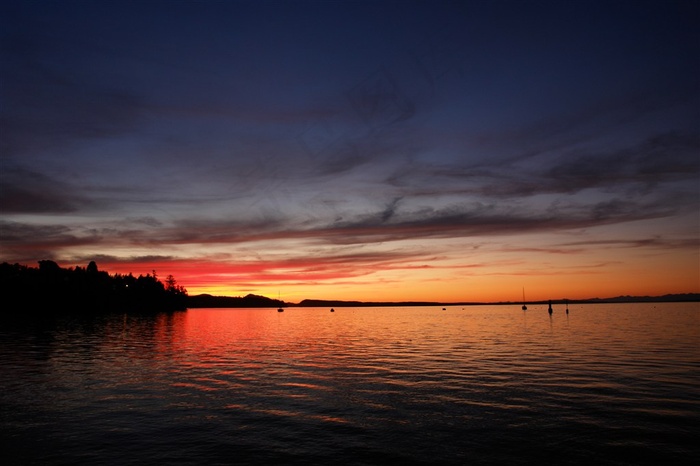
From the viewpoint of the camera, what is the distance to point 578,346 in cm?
A: 6038

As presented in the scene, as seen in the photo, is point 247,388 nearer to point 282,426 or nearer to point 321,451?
point 282,426

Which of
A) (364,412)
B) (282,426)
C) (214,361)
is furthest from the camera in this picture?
(214,361)

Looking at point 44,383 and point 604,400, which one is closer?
point 604,400

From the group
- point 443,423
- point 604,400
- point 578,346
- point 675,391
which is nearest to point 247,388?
point 443,423

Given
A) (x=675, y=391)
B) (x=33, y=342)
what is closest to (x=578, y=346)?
(x=675, y=391)

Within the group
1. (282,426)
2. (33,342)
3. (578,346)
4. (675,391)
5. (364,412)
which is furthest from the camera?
(33,342)

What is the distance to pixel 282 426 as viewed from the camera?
23000mm

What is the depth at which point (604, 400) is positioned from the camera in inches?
1105

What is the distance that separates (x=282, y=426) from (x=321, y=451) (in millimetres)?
4499

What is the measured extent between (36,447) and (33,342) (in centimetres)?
5605

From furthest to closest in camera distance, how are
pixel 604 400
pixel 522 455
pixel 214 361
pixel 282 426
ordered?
pixel 214 361 < pixel 604 400 < pixel 282 426 < pixel 522 455

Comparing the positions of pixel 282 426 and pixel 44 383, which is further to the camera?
pixel 44 383

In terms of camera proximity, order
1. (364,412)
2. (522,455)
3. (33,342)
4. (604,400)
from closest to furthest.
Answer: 1. (522,455)
2. (364,412)
3. (604,400)
4. (33,342)

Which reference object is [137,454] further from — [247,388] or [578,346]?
[578,346]
